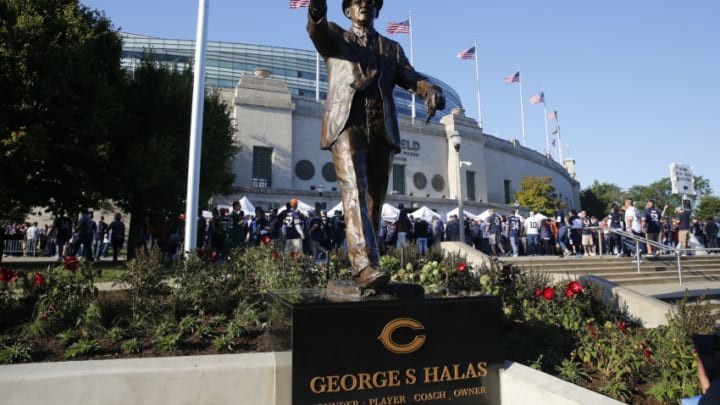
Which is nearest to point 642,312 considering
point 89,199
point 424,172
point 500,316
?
point 500,316

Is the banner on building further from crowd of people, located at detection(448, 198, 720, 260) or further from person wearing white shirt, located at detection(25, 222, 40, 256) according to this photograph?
person wearing white shirt, located at detection(25, 222, 40, 256)

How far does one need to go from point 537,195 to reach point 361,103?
47039 millimetres

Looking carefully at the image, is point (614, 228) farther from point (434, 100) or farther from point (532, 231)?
point (434, 100)

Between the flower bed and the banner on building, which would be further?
the banner on building

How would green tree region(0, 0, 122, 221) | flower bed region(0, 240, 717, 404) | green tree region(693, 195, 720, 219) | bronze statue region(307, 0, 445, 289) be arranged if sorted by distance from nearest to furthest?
flower bed region(0, 240, 717, 404)
bronze statue region(307, 0, 445, 289)
green tree region(0, 0, 122, 221)
green tree region(693, 195, 720, 219)

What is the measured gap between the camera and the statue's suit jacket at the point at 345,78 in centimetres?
401

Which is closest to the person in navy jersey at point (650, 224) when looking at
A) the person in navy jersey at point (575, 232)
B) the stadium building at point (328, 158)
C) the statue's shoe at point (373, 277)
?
the person in navy jersey at point (575, 232)

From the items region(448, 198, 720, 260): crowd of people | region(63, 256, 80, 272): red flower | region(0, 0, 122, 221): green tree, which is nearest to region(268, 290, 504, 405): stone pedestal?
region(63, 256, 80, 272): red flower

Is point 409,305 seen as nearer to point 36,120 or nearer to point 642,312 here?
point 642,312

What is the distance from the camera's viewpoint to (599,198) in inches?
3110

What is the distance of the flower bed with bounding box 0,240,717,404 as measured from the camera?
369cm

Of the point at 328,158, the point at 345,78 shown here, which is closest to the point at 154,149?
the point at 345,78

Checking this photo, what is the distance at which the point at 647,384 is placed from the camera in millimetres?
3715

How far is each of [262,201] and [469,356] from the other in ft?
90.2
